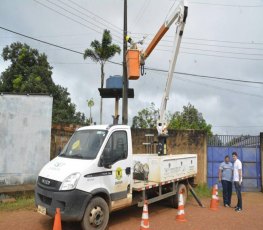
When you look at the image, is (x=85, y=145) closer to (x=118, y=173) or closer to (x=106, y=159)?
(x=106, y=159)

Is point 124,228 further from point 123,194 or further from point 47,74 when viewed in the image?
point 47,74

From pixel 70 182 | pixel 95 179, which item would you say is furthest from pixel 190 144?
pixel 70 182

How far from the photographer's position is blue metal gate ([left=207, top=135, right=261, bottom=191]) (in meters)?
14.7

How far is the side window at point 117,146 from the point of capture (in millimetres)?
7516

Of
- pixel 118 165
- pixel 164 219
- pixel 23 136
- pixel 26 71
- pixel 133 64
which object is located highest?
pixel 26 71

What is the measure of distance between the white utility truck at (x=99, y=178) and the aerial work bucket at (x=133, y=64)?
2.75 m

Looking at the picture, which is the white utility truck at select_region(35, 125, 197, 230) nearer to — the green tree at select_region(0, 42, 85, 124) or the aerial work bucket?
the aerial work bucket

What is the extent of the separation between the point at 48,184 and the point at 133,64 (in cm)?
534

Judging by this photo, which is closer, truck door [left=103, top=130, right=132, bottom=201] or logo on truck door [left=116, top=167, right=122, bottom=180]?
truck door [left=103, top=130, right=132, bottom=201]

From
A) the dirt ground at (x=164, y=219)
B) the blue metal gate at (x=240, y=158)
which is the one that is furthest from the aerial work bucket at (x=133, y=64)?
the blue metal gate at (x=240, y=158)

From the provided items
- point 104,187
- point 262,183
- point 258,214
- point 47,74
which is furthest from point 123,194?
point 47,74

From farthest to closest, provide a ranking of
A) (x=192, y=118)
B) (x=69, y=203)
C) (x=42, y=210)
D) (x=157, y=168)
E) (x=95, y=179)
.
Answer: (x=192, y=118) → (x=157, y=168) → (x=95, y=179) → (x=42, y=210) → (x=69, y=203)

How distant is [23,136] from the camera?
38.2 ft

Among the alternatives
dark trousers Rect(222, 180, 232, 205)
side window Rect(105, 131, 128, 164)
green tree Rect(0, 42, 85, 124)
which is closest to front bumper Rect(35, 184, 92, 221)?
side window Rect(105, 131, 128, 164)
